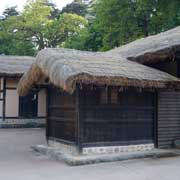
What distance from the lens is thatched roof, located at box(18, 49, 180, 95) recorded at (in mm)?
9117

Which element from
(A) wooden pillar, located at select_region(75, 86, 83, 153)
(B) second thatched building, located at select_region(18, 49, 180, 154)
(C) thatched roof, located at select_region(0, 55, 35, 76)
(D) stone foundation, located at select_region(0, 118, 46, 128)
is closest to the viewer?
(B) second thatched building, located at select_region(18, 49, 180, 154)

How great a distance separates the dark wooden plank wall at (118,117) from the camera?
996cm

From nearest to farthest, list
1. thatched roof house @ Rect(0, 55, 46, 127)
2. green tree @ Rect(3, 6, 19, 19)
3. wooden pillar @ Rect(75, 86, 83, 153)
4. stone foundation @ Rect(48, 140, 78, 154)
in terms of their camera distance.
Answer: wooden pillar @ Rect(75, 86, 83, 153)
stone foundation @ Rect(48, 140, 78, 154)
thatched roof house @ Rect(0, 55, 46, 127)
green tree @ Rect(3, 6, 19, 19)

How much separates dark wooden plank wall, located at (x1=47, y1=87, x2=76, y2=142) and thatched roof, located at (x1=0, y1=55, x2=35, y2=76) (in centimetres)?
678

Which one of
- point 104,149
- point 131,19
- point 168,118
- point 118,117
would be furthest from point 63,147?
point 131,19

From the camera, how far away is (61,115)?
11.0 metres

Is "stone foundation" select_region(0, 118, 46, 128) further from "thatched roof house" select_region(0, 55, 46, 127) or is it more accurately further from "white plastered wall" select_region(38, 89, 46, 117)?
"white plastered wall" select_region(38, 89, 46, 117)

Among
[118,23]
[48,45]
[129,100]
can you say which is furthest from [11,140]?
[48,45]

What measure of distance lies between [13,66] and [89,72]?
10704 mm

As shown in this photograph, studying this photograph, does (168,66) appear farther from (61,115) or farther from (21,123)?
(21,123)

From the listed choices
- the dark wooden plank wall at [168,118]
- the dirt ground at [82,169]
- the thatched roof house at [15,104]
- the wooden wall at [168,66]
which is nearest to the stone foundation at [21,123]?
the thatched roof house at [15,104]

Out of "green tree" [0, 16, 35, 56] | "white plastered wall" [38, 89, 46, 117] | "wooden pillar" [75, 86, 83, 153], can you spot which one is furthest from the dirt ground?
"green tree" [0, 16, 35, 56]

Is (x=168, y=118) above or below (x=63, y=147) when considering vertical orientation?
above

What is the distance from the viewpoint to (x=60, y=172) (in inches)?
327
